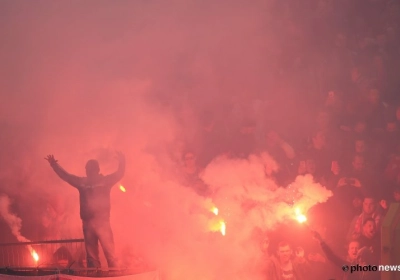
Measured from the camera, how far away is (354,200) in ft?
24.3

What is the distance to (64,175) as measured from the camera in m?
9.38

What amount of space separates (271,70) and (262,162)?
149 centimetres

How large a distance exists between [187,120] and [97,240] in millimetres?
2532

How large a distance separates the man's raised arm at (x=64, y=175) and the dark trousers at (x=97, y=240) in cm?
70

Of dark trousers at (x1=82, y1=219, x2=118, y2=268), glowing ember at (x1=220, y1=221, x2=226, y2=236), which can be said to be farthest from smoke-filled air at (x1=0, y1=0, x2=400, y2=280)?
dark trousers at (x1=82, y1=219, x2=118, y2=268)

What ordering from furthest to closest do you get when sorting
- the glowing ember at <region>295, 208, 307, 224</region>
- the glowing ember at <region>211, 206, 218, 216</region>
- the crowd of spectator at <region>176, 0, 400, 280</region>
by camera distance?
the glowing ember at <region>211, 206, 218, 216</region> < the glowing ember at <region>295, 208, 307, 224</region> < the crowd of spectator at <region>176, 0, 400, 280</region>

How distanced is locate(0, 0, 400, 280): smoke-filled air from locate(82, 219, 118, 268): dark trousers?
14 cm

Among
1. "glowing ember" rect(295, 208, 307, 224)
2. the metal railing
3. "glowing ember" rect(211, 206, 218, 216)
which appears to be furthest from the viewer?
the metal railing

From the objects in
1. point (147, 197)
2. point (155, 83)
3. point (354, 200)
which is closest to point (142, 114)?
point (155, 83)

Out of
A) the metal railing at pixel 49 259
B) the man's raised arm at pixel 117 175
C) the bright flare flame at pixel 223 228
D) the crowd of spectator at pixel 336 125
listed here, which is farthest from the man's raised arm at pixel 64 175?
the bright flare flame at pixel 223 228

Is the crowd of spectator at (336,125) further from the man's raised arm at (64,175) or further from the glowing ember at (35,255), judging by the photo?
the glowing ember at (35,255)

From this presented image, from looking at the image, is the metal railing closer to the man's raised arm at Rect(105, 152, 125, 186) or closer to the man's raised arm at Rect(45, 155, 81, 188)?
the man's raised arm at Rect(45, 155, 81, 188)

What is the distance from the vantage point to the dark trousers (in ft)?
29.7

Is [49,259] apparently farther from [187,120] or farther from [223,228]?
[187,120]
